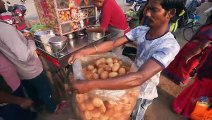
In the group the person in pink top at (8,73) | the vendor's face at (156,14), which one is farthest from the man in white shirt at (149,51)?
the person in pink top at (8,73)

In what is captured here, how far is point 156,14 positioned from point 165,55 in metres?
0.34

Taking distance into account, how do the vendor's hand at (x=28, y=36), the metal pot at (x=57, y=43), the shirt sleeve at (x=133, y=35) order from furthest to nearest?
the vendor's hand at (x=28, y=36)
the metal pot at (x=57, y=43)
the shirt sleeve at (x=133, y=35)

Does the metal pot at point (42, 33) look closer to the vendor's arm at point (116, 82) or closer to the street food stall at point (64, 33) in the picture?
the street food stall at point (64, 33)

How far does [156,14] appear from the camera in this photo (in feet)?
4.04

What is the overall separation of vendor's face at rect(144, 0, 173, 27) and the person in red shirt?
1384mm

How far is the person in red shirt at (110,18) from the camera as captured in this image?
2582 mm

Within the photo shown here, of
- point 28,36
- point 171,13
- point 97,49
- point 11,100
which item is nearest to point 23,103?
point 11,100

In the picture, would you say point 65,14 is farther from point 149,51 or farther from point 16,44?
point 149,51

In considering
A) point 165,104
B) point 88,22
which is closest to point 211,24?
point 165,104

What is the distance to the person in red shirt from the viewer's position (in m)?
2.58

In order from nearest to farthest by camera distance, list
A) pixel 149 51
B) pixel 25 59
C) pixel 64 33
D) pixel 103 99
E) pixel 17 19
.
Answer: pixel 103 99
pixel 149 51
pixel 25 59
pixel 64 33
pixel 17 19

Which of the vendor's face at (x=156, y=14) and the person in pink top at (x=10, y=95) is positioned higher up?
the vendor's face at (x=156, y=14)

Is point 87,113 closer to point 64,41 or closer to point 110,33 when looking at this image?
point 64,41

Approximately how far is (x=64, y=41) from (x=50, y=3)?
548 mm
